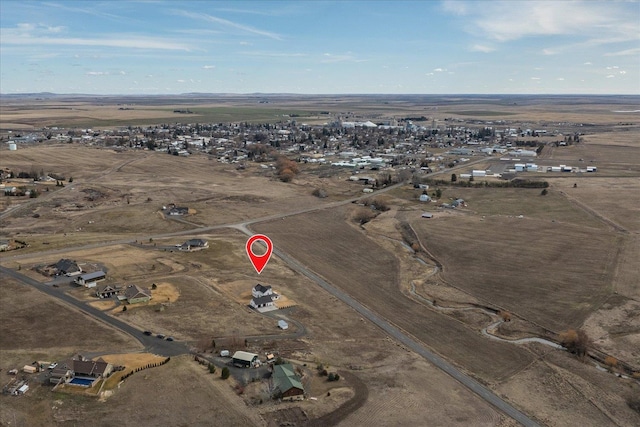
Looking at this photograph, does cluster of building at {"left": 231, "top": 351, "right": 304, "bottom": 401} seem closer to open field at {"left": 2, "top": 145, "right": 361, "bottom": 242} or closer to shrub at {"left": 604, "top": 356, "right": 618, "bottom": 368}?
shrub at {"left": 604, "top": 356, "right": 618, "bottom": 368}

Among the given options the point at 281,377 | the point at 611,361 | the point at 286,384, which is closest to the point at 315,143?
the point at 611,361

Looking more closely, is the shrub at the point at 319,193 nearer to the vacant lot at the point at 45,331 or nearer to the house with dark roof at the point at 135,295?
the house with dark roof at the point at 135,295

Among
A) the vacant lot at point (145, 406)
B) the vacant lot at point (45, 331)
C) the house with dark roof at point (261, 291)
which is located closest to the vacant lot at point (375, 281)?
the house with dark roof at point (261, 291)

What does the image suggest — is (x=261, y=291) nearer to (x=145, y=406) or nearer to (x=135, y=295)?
(x=135, y=295)

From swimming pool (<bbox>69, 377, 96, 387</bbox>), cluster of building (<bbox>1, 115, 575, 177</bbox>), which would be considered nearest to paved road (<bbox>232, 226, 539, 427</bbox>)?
swimming pool (<bbox>69, 377, 96, 387</bbox>)

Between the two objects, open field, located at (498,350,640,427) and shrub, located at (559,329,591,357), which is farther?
shrub, located at (559,329,591,357)

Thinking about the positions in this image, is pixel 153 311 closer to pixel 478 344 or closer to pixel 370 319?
pixel 370 319

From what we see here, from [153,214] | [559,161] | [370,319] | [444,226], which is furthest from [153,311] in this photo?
[559,161]
